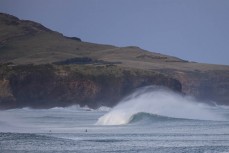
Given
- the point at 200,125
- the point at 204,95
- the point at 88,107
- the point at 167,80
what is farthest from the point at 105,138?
the point at 204,95

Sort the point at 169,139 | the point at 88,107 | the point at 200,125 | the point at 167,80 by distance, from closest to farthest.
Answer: the point at 169,139, the point at 200,125, the point at 88,107, the point at 167,80

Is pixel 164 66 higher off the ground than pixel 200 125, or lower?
higher

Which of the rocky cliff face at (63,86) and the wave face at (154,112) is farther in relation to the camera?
the rocky cliff face at (63,86)

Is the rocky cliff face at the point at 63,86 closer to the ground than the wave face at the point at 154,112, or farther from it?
farther from it

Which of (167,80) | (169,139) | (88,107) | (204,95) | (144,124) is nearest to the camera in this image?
(169,139)

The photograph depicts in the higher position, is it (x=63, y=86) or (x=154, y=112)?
(x=63, y=86)

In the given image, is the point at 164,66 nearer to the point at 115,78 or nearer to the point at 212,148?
the point at 115,78

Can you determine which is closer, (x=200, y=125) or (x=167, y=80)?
(x=200, y=125)

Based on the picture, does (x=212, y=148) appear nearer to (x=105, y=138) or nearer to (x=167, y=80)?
(x=105, y=138)

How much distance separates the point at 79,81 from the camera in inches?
5271

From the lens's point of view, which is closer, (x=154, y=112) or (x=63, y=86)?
(x=154, y=112)

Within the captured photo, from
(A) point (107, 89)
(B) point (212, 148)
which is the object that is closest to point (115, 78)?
(A) point (107, 89)

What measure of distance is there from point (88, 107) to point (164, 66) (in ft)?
233

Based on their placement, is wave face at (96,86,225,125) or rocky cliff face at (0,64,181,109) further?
rocky cliff face at (0,64,181,109)
